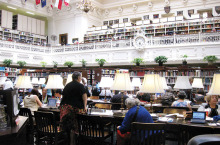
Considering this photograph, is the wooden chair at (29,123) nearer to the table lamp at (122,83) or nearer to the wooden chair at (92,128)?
the wooden chair at (92,128)

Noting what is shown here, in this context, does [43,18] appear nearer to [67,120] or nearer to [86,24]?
[86,24]

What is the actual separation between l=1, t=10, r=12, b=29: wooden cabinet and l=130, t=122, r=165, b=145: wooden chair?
57.0ft

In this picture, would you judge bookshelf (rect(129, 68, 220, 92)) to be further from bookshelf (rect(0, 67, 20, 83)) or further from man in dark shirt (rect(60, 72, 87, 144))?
bookshelf (rect(0, 67, 20, 83))

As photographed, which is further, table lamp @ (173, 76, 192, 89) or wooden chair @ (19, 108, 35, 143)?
table lamp @ (173, 76, 192, 89)

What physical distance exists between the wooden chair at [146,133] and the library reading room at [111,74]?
12 mm

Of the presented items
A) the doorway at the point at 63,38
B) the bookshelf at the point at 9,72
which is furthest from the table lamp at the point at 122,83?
the doorway at the point at 63,38

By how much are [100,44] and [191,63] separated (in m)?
6.24

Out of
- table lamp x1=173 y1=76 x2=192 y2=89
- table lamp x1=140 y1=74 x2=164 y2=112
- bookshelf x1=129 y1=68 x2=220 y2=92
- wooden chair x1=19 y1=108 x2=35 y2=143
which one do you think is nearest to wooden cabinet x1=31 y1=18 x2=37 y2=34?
bookshelf x1=129 y1=68 x2=220 y2=92

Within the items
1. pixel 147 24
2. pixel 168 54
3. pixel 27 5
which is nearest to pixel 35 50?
pixel 27 5

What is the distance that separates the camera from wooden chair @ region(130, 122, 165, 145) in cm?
260

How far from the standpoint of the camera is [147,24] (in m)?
15.8

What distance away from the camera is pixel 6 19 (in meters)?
17.4

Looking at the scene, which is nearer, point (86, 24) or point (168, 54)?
point (168, 54)

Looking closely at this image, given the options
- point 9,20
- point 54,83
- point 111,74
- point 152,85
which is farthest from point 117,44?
point 152,85
